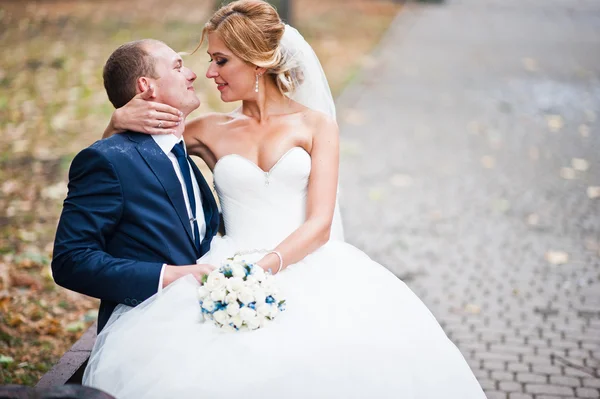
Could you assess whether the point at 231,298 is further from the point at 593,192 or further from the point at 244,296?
the point at 593,192

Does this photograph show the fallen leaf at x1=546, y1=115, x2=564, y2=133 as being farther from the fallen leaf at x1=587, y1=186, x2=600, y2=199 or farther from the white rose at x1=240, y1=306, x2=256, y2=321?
the white rose at x1=240, y1=306, x2=256, y2=321

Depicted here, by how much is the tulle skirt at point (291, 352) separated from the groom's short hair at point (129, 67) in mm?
935

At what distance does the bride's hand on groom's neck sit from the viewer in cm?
325

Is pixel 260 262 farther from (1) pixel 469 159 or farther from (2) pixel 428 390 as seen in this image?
(1) pixel 469 159

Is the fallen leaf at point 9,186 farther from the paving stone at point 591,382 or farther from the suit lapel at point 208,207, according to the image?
the paving stone at point 591,382

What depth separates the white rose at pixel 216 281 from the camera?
9.41ft

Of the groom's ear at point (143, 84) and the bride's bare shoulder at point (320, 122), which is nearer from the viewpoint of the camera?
the groom's ear at point (143, 84)

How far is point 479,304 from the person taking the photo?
567 centimetres

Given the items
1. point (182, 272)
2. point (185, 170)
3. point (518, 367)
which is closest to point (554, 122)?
point (518, 367)

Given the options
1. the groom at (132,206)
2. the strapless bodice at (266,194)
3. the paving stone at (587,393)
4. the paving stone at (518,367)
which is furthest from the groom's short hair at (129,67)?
the paving stone at (587,393)

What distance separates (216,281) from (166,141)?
81cm

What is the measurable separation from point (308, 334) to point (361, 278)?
59 cm

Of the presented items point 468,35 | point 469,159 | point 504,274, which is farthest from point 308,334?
point 468,35

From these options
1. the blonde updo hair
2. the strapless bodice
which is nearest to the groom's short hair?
the blonde updo hair
